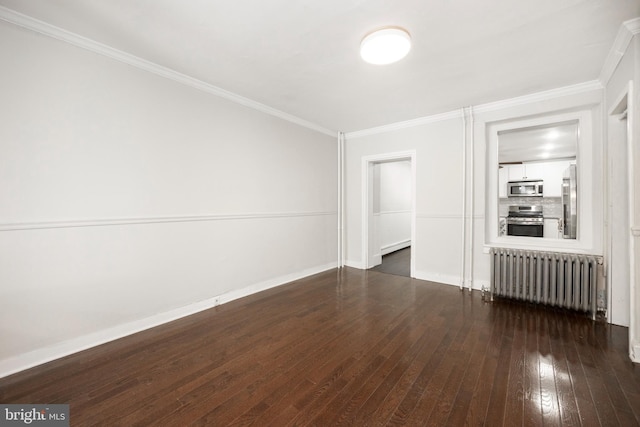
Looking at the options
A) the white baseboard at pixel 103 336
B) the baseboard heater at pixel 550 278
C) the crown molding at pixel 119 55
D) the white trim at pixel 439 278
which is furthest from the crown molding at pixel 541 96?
A: the white baseboard at pixel 103 336

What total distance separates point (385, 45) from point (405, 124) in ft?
7.95

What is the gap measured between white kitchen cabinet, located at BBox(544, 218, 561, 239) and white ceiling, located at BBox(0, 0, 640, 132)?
4.19 m

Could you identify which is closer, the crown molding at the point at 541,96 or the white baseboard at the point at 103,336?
the white baseboard at the point at 103,336

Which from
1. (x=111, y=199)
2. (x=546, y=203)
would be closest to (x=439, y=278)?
(x=546, y=203)

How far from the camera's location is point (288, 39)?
2.23 m

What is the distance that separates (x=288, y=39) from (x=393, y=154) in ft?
9.38

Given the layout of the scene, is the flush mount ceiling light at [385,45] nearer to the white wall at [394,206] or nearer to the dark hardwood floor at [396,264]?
the dark hardwood floor at [396,264]

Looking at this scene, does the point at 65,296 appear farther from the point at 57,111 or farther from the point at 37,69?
the point at 37,69

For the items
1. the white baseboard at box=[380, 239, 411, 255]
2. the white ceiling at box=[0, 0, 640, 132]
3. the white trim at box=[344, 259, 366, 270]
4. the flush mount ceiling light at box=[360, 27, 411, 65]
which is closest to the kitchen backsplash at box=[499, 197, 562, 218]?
the white baseboard at box=[380, 239, 411, 255]

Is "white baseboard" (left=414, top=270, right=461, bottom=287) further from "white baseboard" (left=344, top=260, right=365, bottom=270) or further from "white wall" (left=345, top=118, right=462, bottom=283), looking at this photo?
"white baseboard" (left=344, top=260, right=365, bottom=270)

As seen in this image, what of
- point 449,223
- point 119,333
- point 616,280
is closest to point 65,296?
point 119,333

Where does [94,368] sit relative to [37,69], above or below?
below

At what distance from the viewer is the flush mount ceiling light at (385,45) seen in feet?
6.80
